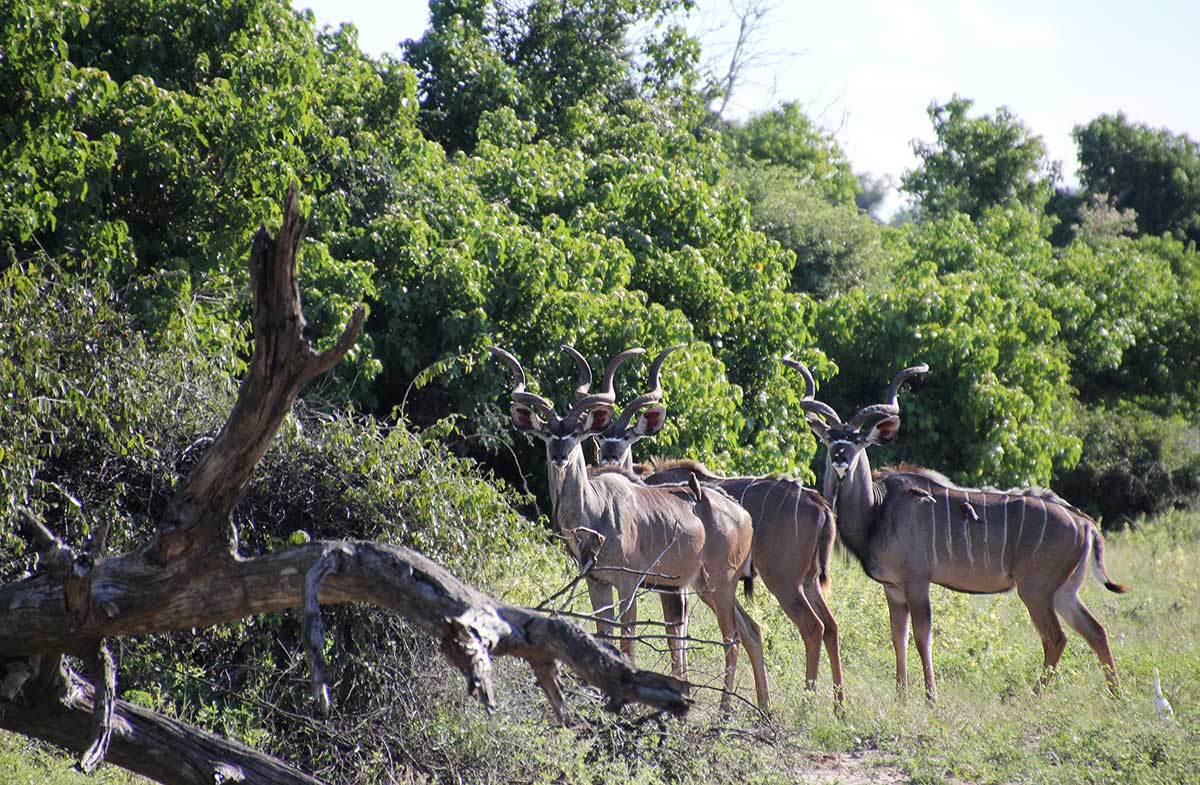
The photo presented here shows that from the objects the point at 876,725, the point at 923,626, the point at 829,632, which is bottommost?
the point at 876,725

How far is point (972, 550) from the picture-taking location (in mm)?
8414

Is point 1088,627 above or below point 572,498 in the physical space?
below

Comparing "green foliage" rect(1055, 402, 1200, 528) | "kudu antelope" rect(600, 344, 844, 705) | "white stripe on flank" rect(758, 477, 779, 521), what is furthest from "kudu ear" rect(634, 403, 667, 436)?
"green foliage" rect(1055, 402, 1200, 528)

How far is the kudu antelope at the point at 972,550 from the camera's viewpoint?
8.21 meters

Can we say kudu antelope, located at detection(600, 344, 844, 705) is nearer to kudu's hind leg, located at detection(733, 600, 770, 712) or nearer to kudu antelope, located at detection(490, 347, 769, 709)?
kudu antelope, located at detection(490, 347, 769, 709)

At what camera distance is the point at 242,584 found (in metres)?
4.05

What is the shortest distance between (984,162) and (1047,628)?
1737cm

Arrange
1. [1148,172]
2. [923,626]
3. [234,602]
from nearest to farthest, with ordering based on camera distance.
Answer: [234,602], [923,626], [1148,172]

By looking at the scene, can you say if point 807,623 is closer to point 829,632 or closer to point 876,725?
point 829,632

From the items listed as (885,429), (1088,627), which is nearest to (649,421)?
(885,429)

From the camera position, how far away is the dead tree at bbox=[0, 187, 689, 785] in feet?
11.4

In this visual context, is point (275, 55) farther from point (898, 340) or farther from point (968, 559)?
point (898, 340)

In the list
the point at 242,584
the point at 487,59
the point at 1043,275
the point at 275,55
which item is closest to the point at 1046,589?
the point at 242,584

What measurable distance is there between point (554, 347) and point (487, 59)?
5973 mm
